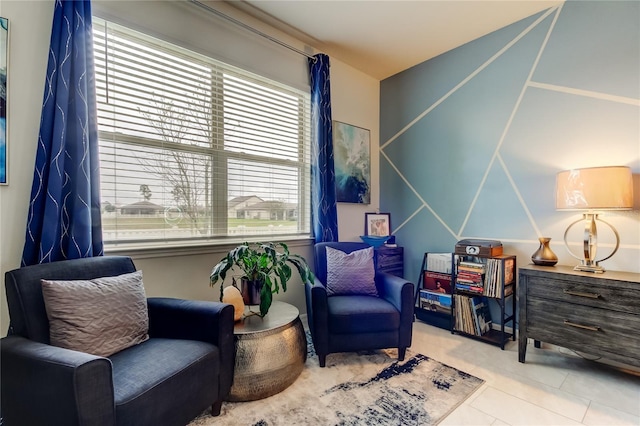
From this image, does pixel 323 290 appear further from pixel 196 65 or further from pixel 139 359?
pixel 196 65

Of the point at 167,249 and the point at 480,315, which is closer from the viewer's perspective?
the point at 167,249

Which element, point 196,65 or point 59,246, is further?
point 196,65

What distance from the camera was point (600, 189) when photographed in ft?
6.45

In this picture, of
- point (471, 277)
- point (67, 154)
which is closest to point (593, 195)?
point (471, 277)

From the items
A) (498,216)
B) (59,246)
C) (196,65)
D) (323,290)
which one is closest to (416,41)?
(498,216)

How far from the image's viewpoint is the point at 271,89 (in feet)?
9.10

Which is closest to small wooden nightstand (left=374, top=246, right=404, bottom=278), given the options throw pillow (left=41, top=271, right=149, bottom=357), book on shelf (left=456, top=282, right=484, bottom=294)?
book on shelf (left=456, top=282, right=484, bottom=294)

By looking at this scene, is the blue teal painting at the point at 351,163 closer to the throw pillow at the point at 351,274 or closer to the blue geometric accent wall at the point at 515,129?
the blue geometric accent wall at the point at 515,129

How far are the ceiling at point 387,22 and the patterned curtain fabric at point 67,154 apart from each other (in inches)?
47.3

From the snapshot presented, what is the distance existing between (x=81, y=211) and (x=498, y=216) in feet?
10.4

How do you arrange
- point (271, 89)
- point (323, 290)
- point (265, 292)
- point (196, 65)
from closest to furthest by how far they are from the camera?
1. point (265, 292)
2. point (323, 290)
3. point (196, 65)
4. point (271, 89)

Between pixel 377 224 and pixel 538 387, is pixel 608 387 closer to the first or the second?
pixel 538 387

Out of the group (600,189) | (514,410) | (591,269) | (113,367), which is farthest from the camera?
(591,269)

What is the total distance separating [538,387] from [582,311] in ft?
1.90
